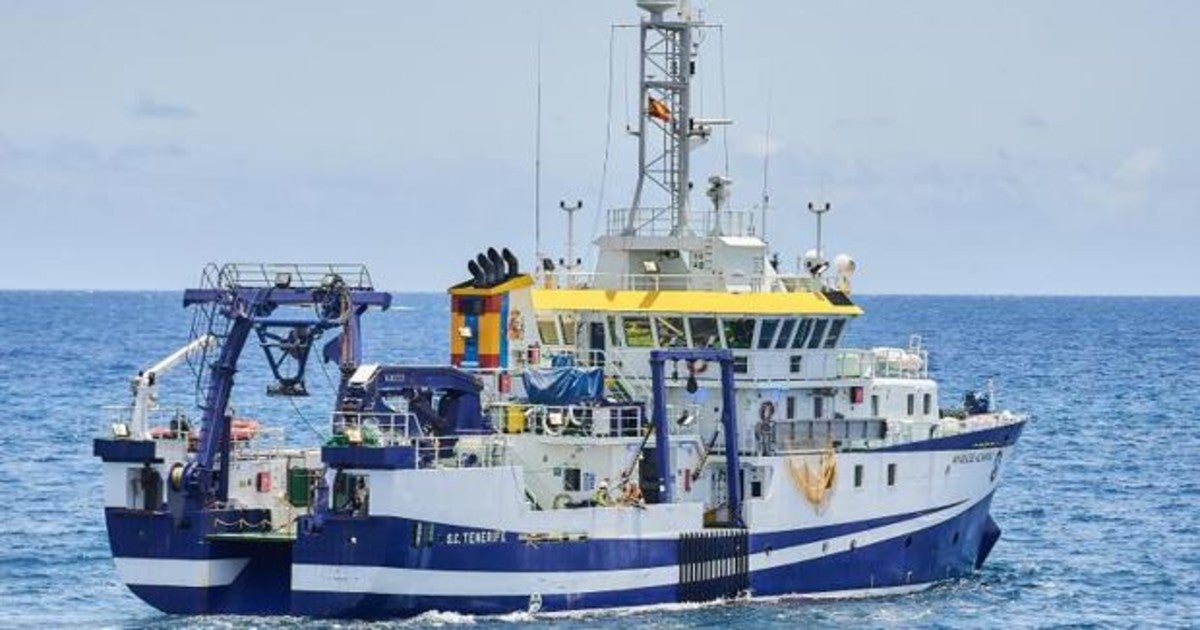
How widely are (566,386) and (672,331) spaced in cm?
280

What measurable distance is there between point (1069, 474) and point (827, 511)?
86.5 ft

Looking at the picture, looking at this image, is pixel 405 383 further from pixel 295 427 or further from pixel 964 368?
pixel 964 368

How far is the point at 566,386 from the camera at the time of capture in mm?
45500

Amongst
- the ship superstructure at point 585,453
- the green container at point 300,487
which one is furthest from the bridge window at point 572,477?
the green container at point 300,487

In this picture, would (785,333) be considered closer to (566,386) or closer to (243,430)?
(566,386)

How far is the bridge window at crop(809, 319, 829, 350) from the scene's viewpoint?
48375 millimetres

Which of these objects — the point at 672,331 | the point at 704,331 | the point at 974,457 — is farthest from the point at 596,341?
the point at 974,457

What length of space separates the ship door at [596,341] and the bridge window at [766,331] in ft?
8.87

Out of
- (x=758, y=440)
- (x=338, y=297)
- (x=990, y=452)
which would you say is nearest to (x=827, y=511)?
(x=758, y=440)

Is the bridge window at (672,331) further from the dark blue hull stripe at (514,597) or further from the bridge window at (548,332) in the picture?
the dark blue hull stripe at (514,597)

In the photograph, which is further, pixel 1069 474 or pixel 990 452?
pixel 1069 474

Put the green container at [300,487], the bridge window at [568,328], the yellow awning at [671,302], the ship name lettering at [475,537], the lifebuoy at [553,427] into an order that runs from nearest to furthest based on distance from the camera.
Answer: the ship name lettering at [475,537], the green container at [300,487], the lifebuoy at [553,427], the yellow awning at [671,302], the bridge window at [568,328]

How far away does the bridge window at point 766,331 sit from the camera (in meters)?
47.4

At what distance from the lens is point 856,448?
4859 cm
